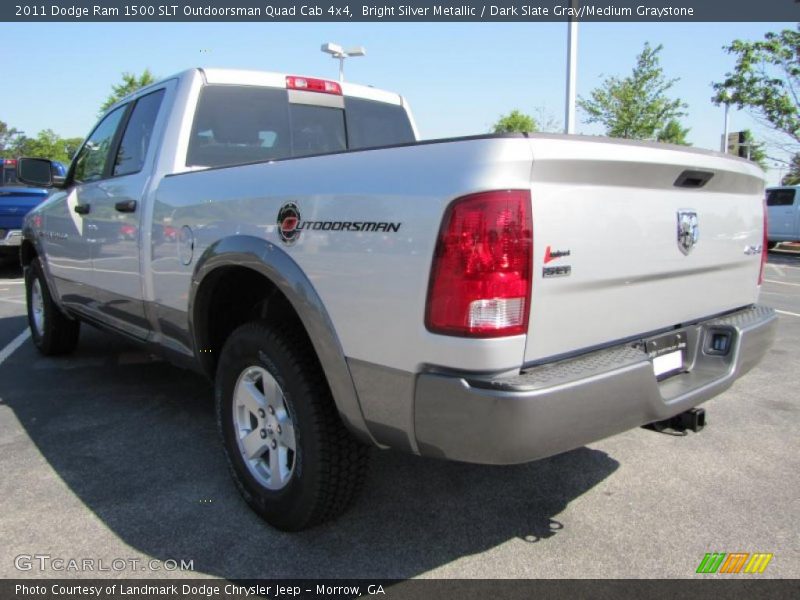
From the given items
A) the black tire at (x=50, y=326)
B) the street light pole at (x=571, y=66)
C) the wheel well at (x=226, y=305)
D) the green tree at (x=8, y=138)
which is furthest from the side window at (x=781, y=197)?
the green tree at (x=8, y=138)

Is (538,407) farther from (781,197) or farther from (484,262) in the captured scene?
(781,197)

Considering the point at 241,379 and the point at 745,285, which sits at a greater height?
the point at 745,285

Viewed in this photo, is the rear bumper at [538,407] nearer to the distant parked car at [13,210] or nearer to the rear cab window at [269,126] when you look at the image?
the rear cab window at [269,126]

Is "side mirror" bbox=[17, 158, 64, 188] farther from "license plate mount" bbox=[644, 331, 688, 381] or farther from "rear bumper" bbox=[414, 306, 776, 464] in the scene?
"license plate mount" bbox=[644, 331, 688, 381]

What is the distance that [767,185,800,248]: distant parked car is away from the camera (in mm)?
17844

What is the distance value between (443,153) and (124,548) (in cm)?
195

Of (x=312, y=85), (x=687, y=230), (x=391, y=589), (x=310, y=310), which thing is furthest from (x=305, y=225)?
(x=312, y=85)

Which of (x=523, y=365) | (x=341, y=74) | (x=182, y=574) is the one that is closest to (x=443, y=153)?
(x=523, y=365)

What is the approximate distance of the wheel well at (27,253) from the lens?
5488mm

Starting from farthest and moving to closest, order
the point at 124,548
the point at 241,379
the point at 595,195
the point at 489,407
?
the point at 241,379
the point at 124,548
the point at 595,195
the point at 489,407

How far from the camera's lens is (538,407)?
1823 millimetres

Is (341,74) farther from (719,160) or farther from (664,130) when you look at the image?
(719,160)

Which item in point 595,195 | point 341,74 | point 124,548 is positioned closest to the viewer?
point 595,195

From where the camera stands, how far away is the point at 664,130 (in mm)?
22969
